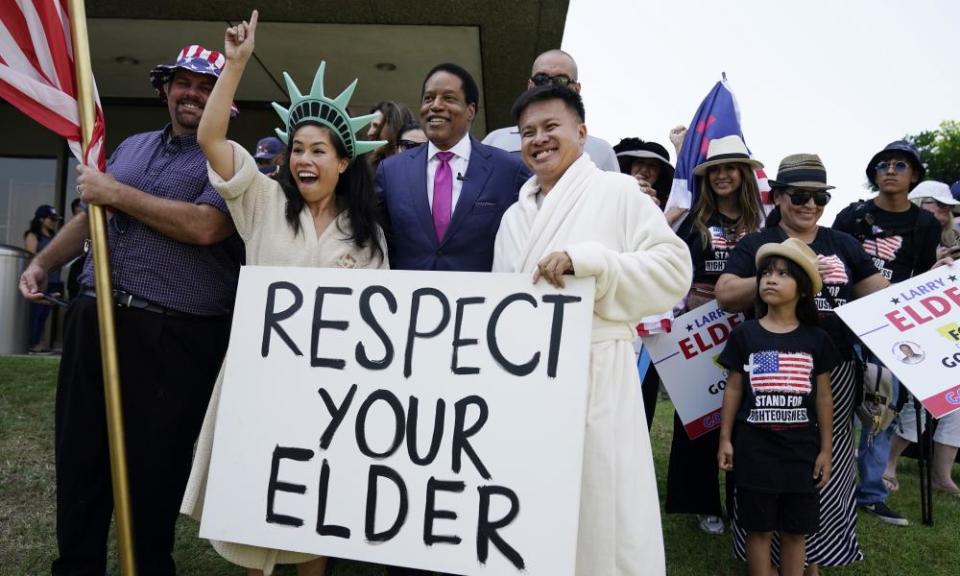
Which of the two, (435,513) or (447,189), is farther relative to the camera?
(447,189)

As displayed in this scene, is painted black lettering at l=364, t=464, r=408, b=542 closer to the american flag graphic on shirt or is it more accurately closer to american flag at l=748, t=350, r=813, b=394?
american flag at l=748, t=350, r=813, b=394

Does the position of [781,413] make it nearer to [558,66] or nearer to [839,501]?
[839,501]

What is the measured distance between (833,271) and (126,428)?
330 cm

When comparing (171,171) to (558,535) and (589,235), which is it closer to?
(589,235)

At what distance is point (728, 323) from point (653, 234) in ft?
5.80

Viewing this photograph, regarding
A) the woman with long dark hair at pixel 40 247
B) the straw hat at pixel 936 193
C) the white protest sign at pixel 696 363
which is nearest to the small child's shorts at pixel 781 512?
the white protest sign at pixel 696 363

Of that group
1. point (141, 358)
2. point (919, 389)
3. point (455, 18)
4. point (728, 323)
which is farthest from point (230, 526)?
point (455, 18)

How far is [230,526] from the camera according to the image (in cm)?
237

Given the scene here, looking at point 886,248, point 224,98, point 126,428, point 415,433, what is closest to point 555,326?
point 415,433

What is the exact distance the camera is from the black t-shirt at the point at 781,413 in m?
3.04

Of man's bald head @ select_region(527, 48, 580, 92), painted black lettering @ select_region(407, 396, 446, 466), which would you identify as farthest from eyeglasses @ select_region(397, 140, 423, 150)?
painted black lettering @ select_region(407, 396, 446, 466)

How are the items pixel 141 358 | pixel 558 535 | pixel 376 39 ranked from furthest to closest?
pixel 376 39 → pixel 141 358 → pixel 558 535

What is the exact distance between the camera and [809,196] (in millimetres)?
3506

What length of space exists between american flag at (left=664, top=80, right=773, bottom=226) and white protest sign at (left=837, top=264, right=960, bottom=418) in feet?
3.22
